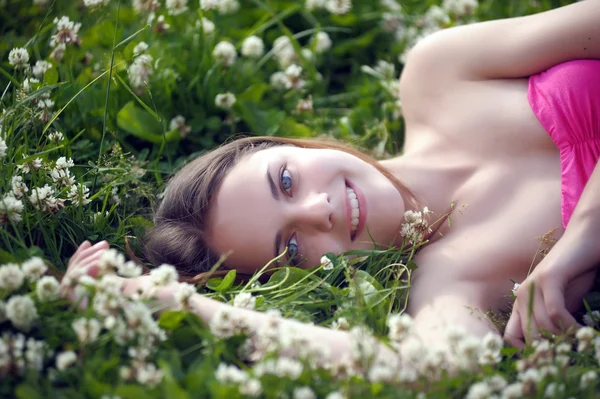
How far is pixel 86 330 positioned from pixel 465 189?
1.35 metres

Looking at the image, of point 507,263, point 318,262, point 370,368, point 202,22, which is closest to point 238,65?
point 202,22

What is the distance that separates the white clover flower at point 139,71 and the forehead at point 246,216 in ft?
2.13

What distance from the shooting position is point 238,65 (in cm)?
298

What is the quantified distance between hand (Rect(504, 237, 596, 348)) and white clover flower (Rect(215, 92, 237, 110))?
1397mm

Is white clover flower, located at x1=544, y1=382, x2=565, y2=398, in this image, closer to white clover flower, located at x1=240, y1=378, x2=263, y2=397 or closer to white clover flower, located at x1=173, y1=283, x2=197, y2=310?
white clover flower, located at x1=240, y1=378, x2=263, y2=397

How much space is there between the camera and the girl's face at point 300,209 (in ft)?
6.70

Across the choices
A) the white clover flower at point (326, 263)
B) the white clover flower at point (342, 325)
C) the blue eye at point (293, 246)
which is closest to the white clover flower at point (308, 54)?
the blue eye at point (293, 246)

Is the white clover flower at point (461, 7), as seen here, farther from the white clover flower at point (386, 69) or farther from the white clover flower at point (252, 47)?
the white clover flower at point (252, 47)

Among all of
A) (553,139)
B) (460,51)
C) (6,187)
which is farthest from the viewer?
(460,51)

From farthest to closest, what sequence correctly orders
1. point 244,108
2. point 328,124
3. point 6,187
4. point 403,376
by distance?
point 328,124 < point 244,108 < point 6,187 < point 403,376

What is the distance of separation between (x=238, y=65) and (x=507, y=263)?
1467 mm

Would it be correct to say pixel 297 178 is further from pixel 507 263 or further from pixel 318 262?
pixel 507 263

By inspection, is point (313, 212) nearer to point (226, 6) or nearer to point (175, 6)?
point (175, 6)

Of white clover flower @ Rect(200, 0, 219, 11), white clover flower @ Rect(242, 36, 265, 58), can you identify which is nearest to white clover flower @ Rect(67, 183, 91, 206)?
white clover flower @ Rect(200, 0, 219, 11)
